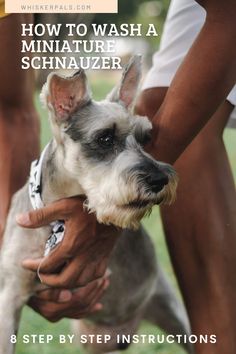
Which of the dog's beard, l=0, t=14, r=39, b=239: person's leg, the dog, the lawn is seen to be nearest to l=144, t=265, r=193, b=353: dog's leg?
the lawn

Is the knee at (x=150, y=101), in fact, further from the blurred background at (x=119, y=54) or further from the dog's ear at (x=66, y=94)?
the dog's ear at (x=66, y=94)

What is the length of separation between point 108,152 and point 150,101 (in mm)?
333

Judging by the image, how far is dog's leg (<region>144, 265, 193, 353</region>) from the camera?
231 cm

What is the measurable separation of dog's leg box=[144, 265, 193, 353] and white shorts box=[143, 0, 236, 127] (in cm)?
48

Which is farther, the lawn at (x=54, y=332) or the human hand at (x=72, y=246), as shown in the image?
the lawn at (x=54, y=332)

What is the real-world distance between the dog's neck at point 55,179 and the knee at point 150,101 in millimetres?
265

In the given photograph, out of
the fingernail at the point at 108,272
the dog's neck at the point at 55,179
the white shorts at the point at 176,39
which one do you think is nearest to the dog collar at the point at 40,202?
the dog's neck at the point at 55,179

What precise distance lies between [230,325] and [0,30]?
83 centimetres

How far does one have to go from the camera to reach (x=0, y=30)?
206cm

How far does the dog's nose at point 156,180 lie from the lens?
1745mm

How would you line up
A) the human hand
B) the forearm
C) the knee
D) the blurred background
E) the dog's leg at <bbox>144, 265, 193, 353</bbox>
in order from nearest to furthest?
the forearm → the human hand → the blurred background → the knee → the dog's leg at <bbox>144, 265, 193, 353</bbox>

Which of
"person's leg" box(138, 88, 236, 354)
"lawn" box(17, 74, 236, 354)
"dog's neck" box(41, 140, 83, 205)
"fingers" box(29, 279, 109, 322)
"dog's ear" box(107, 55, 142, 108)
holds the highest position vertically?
"dog's ear" box(107, 55, 142, 108)

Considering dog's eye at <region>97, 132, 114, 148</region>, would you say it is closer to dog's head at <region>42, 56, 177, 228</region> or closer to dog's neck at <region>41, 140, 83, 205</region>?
dog's head at <region>42, 56, 177, 228</region>

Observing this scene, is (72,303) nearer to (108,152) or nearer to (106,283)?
(106,283)
